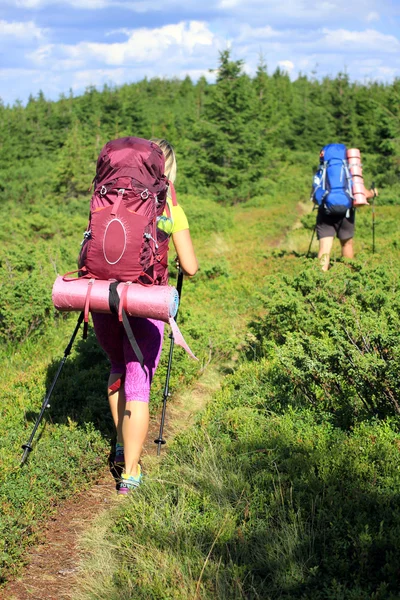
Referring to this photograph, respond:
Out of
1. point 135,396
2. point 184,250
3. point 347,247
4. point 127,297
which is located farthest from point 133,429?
point 347,247

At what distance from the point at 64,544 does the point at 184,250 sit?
1.97 m

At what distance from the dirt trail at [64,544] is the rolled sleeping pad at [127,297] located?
4.34ft

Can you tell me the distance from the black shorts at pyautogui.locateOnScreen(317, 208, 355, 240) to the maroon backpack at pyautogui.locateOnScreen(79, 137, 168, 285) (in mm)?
5988

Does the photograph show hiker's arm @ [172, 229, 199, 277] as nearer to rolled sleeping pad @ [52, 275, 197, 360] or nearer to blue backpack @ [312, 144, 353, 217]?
rolled sleeping pad @ [52, 275, 197, 360]

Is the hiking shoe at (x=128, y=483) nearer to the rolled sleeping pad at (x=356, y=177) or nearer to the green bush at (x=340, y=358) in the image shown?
the green bush at (x=340, y=358)

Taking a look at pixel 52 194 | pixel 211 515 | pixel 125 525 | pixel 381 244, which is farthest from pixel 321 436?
pixel 52 194

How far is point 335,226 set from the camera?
30.4ft

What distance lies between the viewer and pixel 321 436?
12.2 feet

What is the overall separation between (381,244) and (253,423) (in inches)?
344

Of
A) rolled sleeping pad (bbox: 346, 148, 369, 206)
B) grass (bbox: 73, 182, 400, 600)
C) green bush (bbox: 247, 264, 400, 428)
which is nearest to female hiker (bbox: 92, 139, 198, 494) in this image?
grass (bbox: 73, 182, 400, 600)

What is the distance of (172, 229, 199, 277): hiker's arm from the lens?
3.85 m

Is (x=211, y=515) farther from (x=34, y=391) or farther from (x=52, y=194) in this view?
(x=52, y=194)

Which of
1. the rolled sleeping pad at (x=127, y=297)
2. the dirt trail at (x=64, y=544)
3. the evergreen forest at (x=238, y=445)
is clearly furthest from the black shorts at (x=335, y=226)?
the rolled sleeping pad at (x=127, y=297)

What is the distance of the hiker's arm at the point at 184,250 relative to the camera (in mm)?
3848
